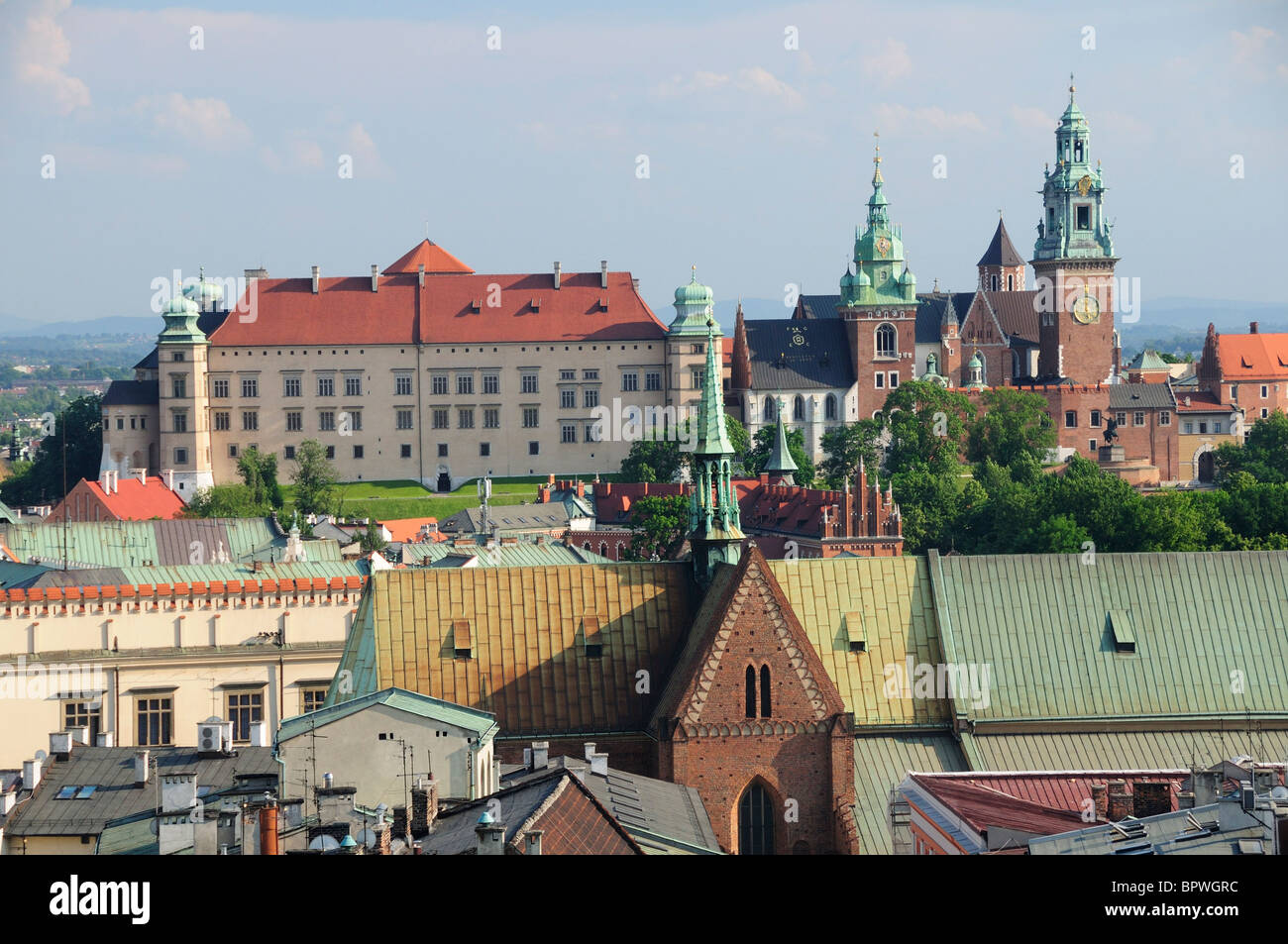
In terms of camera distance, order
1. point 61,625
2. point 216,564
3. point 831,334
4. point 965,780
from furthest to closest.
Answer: point 831,334
point 216,564
point 61,625
point 965,780

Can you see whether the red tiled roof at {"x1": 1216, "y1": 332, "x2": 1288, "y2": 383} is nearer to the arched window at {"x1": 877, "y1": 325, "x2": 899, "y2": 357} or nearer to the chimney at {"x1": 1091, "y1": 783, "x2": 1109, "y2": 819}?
the arched window at {"x1": 877, "y1": 325, "x2": 899, "y2": 357}

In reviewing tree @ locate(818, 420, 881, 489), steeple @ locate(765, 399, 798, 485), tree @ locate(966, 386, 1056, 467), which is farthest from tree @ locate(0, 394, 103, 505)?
tree @ locate(966, 386, 1056, 467)

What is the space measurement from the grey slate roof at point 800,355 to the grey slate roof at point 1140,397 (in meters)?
19.2

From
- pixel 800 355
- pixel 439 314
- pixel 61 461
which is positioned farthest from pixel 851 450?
pixel 61 461

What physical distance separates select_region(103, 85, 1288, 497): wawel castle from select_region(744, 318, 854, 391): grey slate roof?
5.4 inches

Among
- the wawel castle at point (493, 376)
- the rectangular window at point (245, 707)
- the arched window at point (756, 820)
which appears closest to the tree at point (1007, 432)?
the wawel castle at point (493, 376)

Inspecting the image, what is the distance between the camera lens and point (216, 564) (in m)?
53.2

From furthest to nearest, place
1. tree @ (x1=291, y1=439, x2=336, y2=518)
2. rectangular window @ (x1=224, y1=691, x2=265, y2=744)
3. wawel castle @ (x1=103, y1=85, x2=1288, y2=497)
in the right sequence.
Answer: wawel castle @ (x1=103, y1=85, x2=1288, y2=497) → tree @ (x1=291, y1=439, x2=336, y2=518) → rectangular window @ (x1=224, y1=691, x2=265, y2=744)

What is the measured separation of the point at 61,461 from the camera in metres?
132

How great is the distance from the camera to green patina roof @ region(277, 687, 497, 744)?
87.0ft

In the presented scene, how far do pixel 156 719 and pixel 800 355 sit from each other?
10781 cm

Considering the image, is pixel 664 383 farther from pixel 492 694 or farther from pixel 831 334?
pixel 492 694
